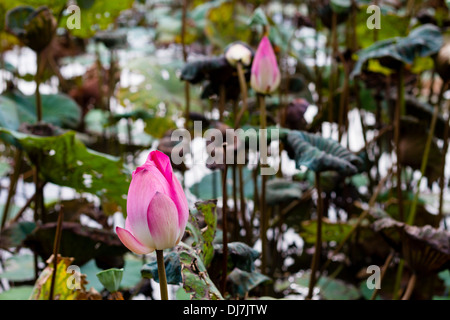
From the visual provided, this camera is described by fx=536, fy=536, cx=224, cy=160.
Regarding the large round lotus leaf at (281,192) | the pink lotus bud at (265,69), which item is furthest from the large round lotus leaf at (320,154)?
the large round lotus leaf at (281,192)

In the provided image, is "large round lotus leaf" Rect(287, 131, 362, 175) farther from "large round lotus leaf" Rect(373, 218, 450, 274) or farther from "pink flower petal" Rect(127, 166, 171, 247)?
"pink flower petal" Rect(127, 166, 171, 247)

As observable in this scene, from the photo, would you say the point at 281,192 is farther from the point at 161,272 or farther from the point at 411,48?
the point at 161,272


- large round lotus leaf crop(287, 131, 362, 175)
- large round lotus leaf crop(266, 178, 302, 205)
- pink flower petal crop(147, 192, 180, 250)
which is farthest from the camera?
large round lotus leaf crop(266, 178, 302, 205)

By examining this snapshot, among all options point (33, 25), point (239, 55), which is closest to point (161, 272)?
point (239, 55)

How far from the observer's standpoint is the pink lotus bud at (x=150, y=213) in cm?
33

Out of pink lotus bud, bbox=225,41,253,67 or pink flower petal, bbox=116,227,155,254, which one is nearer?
pink flower petal, bbox=116,227,155,254

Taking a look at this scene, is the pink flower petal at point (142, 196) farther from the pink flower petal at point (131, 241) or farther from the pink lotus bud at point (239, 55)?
the pink lotus bud at point (239, 55)

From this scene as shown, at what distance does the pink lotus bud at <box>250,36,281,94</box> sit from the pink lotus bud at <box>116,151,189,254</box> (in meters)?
0.32

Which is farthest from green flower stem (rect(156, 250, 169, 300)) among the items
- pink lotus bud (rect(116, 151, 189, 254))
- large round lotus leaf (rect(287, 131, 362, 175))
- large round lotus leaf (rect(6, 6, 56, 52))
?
large round lotus leaf (rect(6, 6, 56, 52))

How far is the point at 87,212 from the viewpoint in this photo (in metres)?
0.99

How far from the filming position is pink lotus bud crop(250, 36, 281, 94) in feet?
2.05

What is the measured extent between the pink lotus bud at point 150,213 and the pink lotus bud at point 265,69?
32 centimetres

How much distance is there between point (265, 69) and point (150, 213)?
35 cm
